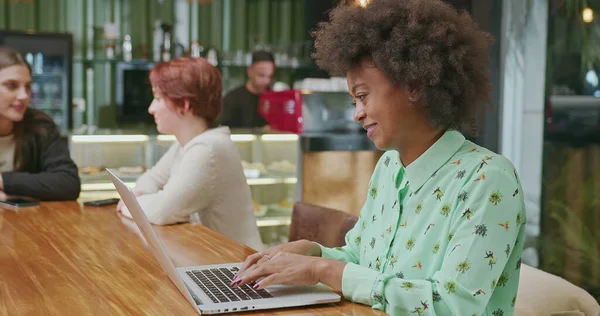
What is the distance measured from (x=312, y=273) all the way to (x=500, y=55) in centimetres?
300

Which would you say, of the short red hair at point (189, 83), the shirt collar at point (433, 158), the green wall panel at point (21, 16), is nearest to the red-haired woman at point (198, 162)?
the short red hair at point (189, 83)

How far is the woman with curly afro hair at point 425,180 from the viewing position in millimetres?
1464

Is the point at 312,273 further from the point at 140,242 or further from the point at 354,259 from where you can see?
the point at 140,242

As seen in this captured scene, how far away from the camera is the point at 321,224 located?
8.49 ft

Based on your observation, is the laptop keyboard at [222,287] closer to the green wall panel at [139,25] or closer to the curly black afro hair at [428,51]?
the curly black afro hair at [428,51]

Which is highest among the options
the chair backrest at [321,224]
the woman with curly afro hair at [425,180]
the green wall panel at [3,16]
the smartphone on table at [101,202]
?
the green wall panel at [3,16]

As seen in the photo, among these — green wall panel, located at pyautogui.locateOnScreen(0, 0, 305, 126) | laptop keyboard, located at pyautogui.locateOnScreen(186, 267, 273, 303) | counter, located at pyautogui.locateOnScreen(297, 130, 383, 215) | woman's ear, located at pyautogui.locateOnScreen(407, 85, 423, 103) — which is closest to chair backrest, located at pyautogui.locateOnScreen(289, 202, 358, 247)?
laptop keyboard, located at pyautogui.locateOnScreen(186, 267, 273, 303)

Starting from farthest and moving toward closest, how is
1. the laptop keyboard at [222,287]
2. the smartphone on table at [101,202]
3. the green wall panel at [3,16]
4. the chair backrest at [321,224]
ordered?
the green wall panel at [3,16], the smartphone on table at [101,202], the chair backrest at [321,224], the laptop keyboard at [222,287]

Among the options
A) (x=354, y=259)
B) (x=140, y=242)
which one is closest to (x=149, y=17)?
(x=140, y=242)

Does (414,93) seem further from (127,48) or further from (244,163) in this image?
(127,48)

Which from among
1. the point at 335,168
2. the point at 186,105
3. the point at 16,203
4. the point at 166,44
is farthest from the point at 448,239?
the point at 166,44

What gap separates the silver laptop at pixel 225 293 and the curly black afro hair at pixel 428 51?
0.48 metres

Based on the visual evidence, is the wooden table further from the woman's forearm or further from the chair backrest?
the chair backrest

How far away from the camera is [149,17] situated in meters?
7.11
